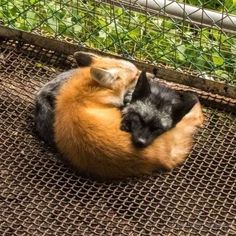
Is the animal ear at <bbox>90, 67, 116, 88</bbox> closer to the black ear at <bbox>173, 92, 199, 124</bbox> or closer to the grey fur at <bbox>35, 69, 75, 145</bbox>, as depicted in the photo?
the grey fur at <bbox>35, 69, 75, 145</bbox>

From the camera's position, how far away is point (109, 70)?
4363mm

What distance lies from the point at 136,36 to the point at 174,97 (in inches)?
41.0

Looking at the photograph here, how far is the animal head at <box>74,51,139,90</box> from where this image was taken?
14.1ft

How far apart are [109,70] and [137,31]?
928 millimetres

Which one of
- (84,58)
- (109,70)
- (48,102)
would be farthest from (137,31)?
(48,102)

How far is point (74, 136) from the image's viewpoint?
13.4ft

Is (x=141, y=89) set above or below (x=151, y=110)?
above

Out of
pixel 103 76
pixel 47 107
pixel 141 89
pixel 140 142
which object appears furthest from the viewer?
pixel 47 107

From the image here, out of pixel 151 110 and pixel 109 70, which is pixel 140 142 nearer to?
pixel 151 110

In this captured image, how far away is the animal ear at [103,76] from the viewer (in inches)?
169

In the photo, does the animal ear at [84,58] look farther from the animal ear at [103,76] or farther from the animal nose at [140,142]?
the animal nose at [140,142]

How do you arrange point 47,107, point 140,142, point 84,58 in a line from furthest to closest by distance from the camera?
1. point 84,58
2. point 47,107
3. point 140,142

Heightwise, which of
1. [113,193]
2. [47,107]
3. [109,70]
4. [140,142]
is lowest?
[113,193]

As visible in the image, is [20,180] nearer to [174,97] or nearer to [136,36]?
[174,97]
